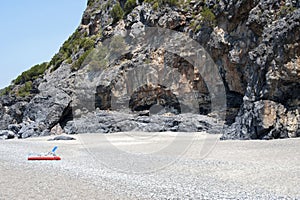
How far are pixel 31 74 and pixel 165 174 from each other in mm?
37608

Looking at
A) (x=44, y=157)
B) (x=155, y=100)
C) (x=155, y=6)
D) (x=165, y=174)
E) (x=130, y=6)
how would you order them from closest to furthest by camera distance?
(x=165, y=174)
(x=44, y=157)
(x=155, y=100)
(x=155, y=6)
(x=130, y=6)

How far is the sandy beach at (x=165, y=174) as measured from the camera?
7.08 metres

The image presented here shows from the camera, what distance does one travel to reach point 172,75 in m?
27.3

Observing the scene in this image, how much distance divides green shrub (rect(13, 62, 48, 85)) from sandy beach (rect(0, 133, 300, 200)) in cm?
3095

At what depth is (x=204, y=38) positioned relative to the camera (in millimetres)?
25625

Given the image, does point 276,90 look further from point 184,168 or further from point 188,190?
point 188,190

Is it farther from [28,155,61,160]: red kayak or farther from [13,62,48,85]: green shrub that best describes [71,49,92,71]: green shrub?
[28,155,61,160]: red kayak

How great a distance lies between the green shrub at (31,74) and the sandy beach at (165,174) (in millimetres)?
30954

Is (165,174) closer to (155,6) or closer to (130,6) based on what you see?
(155,6)

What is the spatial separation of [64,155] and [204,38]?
1559 centimetres

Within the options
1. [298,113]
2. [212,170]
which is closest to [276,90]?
[298,113]

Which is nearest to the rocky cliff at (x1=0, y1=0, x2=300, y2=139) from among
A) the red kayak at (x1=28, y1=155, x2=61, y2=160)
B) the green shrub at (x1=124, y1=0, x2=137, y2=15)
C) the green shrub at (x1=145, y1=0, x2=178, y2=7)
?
the green shrub at (x1=145, y1=0, x2=178, y2=7)

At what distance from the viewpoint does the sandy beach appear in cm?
708

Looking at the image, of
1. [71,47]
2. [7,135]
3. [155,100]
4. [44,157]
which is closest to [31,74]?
[71,47]
